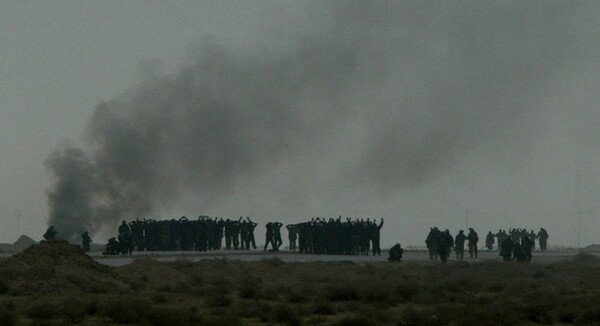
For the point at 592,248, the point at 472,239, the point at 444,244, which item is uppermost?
the point at 472,239

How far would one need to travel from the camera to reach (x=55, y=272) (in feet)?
114

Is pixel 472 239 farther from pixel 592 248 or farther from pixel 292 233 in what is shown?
pixel 592 248

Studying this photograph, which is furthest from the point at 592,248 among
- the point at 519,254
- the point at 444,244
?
the point at 444,244

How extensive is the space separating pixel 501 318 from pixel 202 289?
1176cm

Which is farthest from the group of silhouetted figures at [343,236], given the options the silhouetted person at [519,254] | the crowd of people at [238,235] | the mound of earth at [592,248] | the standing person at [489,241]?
the mound of earth at [592,248]

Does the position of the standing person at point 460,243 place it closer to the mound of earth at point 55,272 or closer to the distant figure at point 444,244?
the distant figure at point 444,244

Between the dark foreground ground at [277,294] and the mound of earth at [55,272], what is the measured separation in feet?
0.12

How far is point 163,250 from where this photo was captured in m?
68.6

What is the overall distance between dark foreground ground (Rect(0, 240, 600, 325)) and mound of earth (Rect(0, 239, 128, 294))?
1.5 inches

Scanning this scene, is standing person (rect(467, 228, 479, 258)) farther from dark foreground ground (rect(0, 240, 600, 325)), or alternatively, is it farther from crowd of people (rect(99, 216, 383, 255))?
dark foreground ground (rect(0, 240, 600, 325))

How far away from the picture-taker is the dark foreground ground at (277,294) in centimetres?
2545

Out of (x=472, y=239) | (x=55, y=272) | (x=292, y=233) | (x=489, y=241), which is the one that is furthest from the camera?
(x=489, y=241)

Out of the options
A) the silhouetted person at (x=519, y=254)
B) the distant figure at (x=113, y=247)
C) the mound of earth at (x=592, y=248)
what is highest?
the distant figure at (x=113, y=247)

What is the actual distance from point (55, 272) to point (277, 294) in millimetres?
7023
